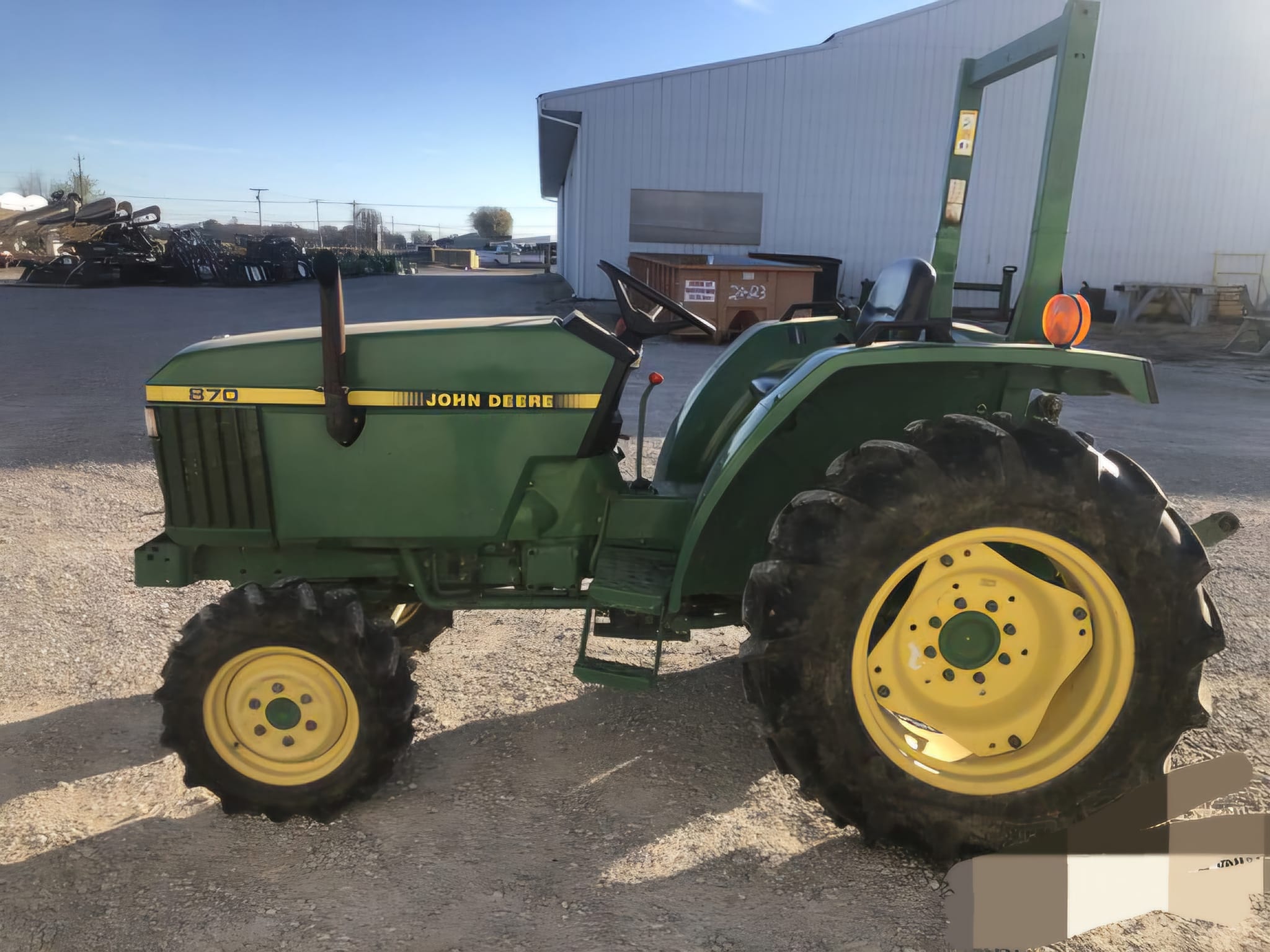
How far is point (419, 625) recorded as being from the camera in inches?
123

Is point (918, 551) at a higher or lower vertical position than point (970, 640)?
higher

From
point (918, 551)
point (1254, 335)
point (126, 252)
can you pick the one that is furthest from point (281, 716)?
point (126, 252)

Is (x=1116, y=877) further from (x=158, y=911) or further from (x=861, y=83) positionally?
(x=861, y=83)

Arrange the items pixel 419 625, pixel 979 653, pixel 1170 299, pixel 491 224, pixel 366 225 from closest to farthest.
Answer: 1. pixel 979 653
2. pixel 419 625
3. pixel 1170 299
4. pixel 366 225
5. pixel 491 224

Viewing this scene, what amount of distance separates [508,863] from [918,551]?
1.30 metres

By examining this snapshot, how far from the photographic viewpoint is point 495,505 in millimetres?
2582

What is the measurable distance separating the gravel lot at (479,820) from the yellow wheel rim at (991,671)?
13.1 inches

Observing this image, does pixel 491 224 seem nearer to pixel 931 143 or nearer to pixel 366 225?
pixel 366 225

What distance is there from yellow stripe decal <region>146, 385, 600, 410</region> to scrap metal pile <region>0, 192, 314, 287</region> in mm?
25253

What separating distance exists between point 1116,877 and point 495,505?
1853 mm

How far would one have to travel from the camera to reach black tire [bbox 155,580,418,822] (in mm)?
2369

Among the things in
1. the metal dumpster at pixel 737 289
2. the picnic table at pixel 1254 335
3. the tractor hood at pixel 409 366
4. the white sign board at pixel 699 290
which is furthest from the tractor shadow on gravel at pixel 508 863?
the picnic table at pixel 1254 335

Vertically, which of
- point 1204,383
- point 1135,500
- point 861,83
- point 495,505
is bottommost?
point 1204,383

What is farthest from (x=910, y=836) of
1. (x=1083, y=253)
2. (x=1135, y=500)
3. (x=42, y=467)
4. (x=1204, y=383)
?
(x=1083, y=253)
